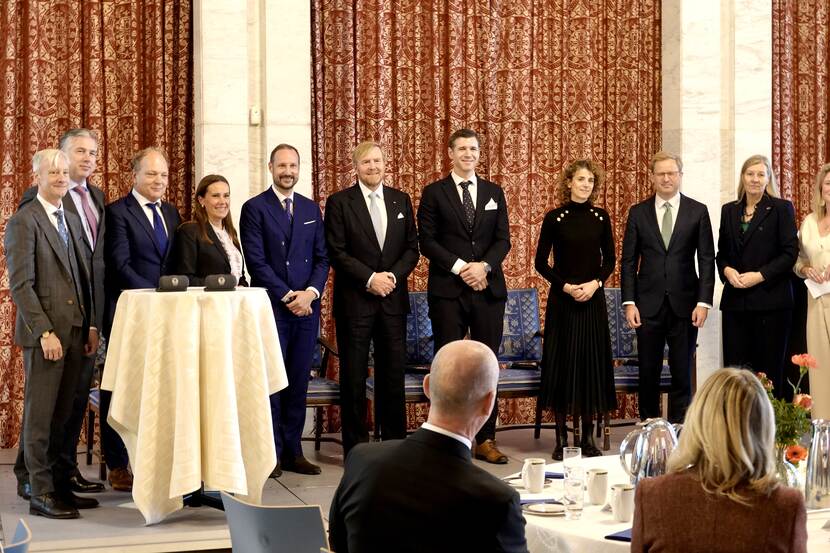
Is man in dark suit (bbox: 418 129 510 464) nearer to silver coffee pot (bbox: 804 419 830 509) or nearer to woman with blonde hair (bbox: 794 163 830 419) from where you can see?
woman with blonde hair (bbox: 794 163 830 419)

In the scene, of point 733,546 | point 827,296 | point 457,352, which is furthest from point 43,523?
point 827,296

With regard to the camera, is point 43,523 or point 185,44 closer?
point 43,523

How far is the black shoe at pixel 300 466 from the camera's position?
618cm

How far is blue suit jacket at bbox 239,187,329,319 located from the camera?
6.21 metres

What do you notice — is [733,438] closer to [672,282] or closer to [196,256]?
[196,256]

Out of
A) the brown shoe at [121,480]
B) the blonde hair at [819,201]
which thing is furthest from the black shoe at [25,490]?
the blonde hair at [819,201]

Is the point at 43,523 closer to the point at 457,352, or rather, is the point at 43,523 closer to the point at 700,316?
the point at 457,352

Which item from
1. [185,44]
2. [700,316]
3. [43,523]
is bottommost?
[43,523]

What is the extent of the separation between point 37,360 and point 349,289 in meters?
1.75

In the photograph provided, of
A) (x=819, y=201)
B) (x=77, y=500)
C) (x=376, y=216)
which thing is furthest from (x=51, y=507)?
(x=819, y=201)

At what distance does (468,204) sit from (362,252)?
662 millimetres

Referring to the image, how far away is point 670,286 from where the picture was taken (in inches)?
264

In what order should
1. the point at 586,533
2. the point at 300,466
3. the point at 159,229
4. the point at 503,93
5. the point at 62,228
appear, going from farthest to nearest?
the point at 503,93 → the point at 300,466 → the point at 159,229 → the point at 62,228 → the point at 586,533

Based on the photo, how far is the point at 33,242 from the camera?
516cm
